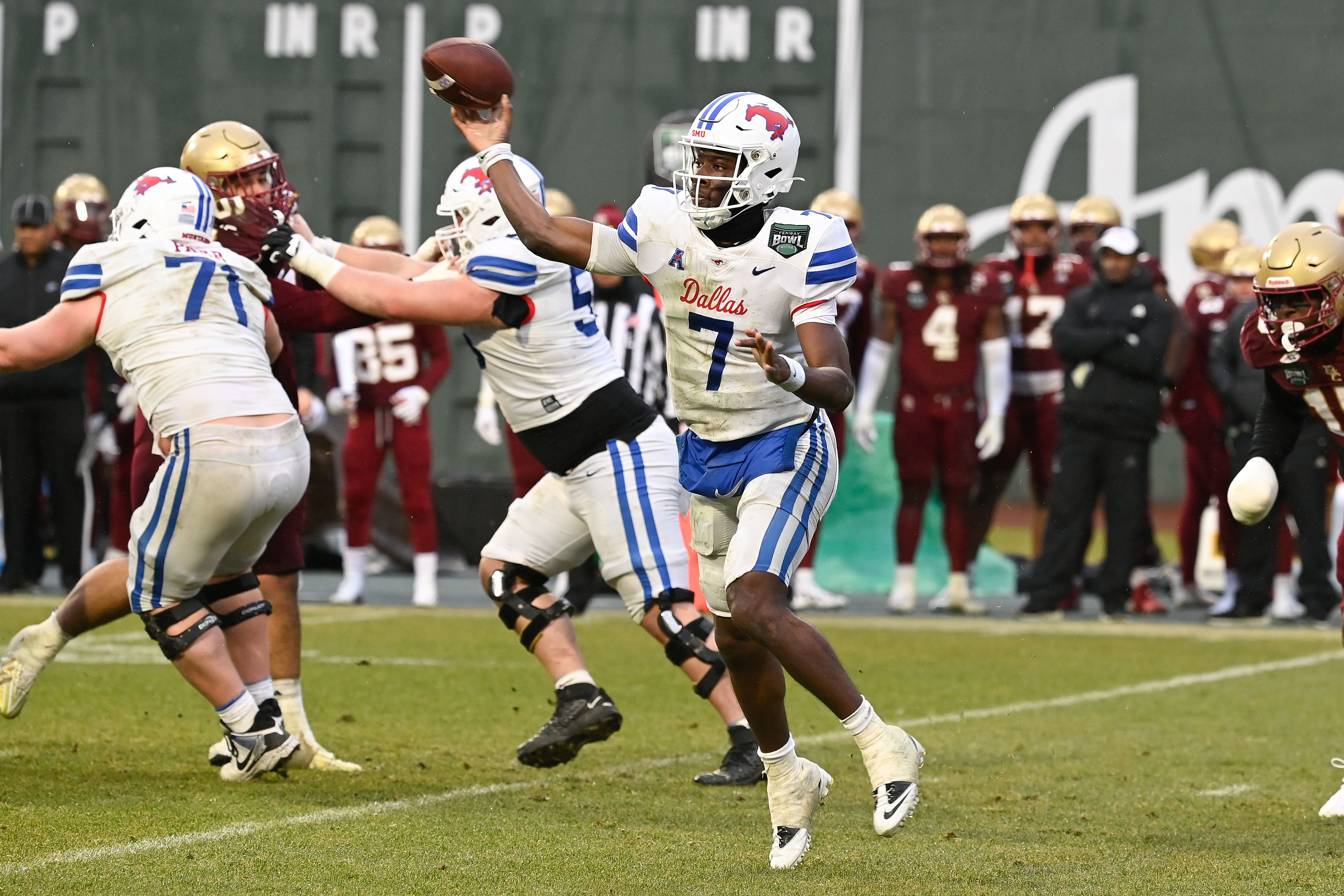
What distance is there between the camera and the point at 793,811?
4391 millimetres

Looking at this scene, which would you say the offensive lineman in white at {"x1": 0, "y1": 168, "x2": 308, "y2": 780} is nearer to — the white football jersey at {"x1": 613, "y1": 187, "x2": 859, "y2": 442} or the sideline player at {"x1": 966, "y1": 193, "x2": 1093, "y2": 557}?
the white football jersey at {"x1": 613, "y1": 187, "x2": 859, "y2": 442}

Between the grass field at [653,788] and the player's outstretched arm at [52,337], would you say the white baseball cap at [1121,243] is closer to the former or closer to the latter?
the grass field at [653,788]

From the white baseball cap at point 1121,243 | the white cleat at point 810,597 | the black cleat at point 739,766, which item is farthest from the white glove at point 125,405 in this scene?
the black cleat at point 739,766

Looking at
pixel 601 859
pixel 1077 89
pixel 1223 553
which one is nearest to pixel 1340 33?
pixel 1077 89

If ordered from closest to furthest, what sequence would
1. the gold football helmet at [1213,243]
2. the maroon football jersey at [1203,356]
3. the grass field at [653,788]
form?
1. the grass field at [653,788]
2. the maroon football jersey at [1203,356]
3. the gold football helmet at [1213,243]

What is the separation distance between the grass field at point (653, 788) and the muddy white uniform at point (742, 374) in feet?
2.33

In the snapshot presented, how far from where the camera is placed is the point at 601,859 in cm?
437

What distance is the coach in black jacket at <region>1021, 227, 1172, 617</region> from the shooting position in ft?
32.3

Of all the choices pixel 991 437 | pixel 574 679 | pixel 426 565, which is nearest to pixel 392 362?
pixel 426 565

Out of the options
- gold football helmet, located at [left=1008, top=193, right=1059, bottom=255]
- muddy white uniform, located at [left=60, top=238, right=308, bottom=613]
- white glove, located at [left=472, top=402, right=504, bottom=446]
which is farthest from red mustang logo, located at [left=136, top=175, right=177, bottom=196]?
gold football helmet, located at [left=1008, top=193, right=1059, bottom=255]

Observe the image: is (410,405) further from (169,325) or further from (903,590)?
(169,325)

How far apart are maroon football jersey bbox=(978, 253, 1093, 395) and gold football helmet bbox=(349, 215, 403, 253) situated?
10.4 feet

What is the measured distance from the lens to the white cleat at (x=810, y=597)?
34.3 feet

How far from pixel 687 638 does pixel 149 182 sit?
1.92 meters
